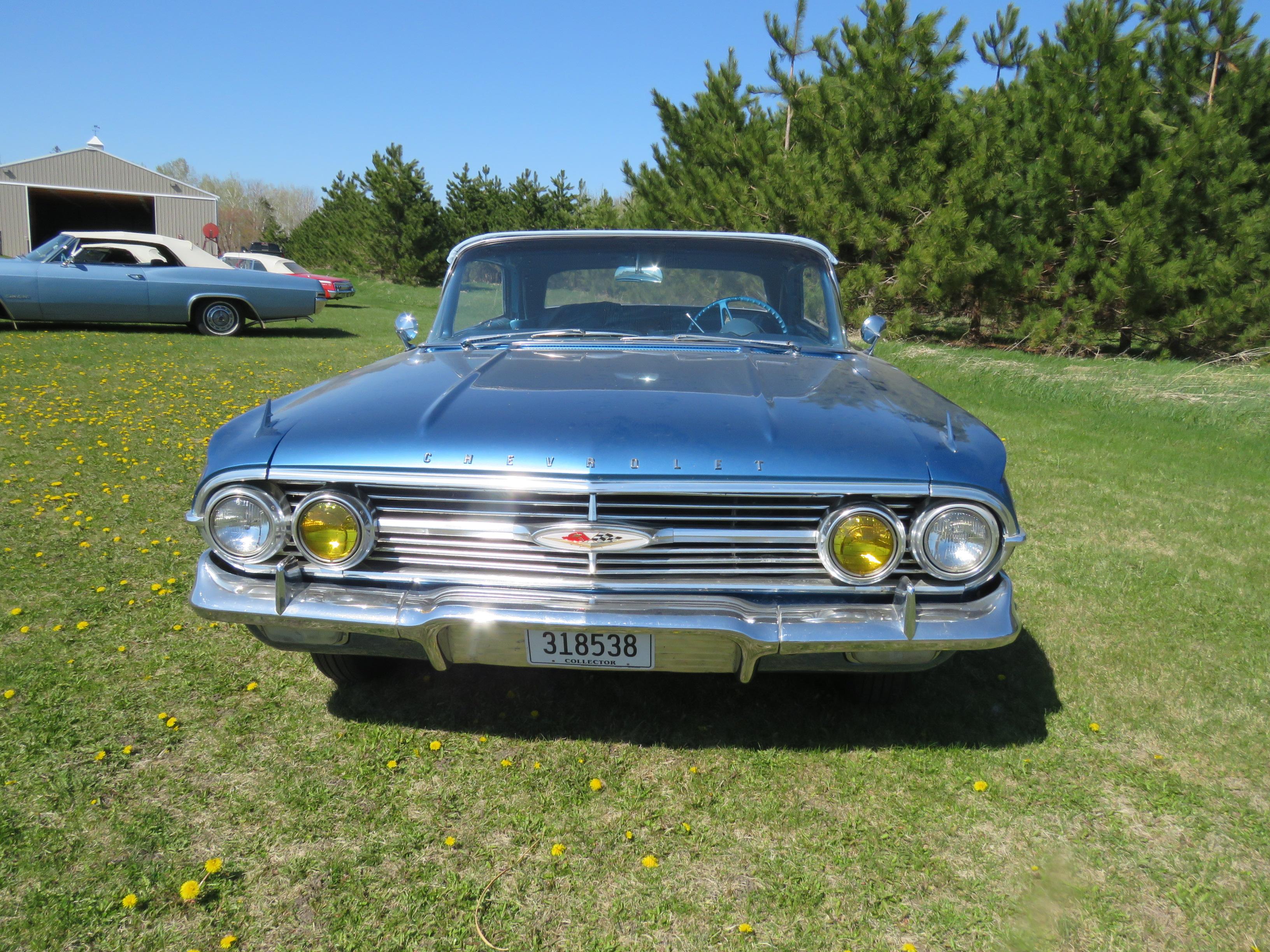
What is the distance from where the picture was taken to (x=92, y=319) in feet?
43.0

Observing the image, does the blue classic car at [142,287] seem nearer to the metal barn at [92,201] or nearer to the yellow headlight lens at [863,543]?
the yellow headlight lens at [863,543]

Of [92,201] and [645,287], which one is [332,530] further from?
[92,201]

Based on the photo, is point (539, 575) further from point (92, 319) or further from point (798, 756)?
point (92, 319)

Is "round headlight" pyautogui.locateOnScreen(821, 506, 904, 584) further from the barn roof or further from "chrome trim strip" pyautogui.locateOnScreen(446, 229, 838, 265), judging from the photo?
the barn roof

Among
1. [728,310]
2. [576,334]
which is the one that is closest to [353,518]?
[576,334]

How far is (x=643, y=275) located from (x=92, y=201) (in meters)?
40.9

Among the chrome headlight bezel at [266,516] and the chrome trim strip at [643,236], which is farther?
the chrome trim strip at [643,236]

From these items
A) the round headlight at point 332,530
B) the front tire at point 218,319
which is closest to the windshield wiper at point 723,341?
the round headlight at point 332,530

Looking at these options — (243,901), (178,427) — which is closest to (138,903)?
(243,901)

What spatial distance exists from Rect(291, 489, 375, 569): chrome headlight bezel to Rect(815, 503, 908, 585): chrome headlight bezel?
3.87 ft

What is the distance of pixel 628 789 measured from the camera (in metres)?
2.65

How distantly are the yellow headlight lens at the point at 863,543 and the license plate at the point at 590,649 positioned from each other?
543mm

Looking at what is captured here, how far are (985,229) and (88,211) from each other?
38.5 m

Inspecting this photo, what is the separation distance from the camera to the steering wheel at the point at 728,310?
371 cm
